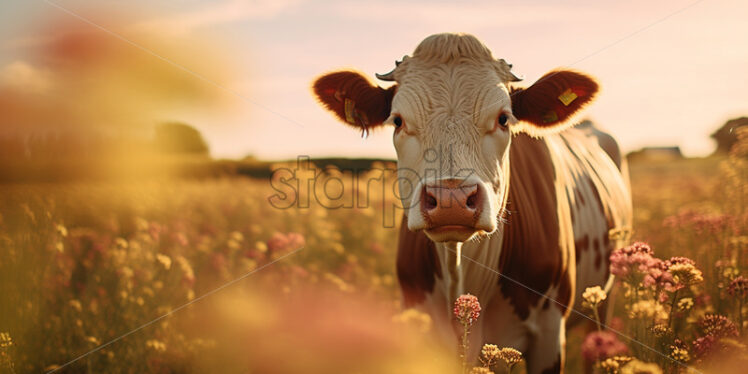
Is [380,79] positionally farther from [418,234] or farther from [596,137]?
[596,137]

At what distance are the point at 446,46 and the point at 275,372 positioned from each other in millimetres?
2632

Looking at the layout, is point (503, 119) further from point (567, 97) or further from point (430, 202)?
point (430, 202)

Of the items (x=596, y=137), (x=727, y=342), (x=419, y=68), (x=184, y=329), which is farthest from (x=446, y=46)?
(x=596, y=137)

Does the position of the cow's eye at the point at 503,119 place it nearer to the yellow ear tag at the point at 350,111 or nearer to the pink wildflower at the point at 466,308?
the yellow ear tag at the point at 350,111

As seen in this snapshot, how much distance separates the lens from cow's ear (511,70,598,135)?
144 inches

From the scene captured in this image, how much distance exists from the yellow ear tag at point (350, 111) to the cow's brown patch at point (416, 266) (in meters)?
0.93

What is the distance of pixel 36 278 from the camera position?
15.0 ft

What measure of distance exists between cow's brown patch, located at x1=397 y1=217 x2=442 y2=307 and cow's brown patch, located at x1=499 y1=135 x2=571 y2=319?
1.73 ft

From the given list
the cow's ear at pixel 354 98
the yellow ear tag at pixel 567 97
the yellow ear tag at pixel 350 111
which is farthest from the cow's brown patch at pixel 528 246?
the yellow ear tag at pixel 350 111

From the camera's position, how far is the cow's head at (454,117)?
9.42ft

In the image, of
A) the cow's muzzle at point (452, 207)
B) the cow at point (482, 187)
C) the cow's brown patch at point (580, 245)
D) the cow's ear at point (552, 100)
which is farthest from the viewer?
the cow's brown patch at point (580, 245)

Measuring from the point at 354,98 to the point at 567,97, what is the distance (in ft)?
5.28

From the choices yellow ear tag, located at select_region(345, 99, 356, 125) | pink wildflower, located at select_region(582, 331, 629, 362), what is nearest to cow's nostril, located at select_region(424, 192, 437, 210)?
pink wildflower, located at select_region(582, 331, 629, 362)

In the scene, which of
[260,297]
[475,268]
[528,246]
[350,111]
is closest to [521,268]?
[528,246]
